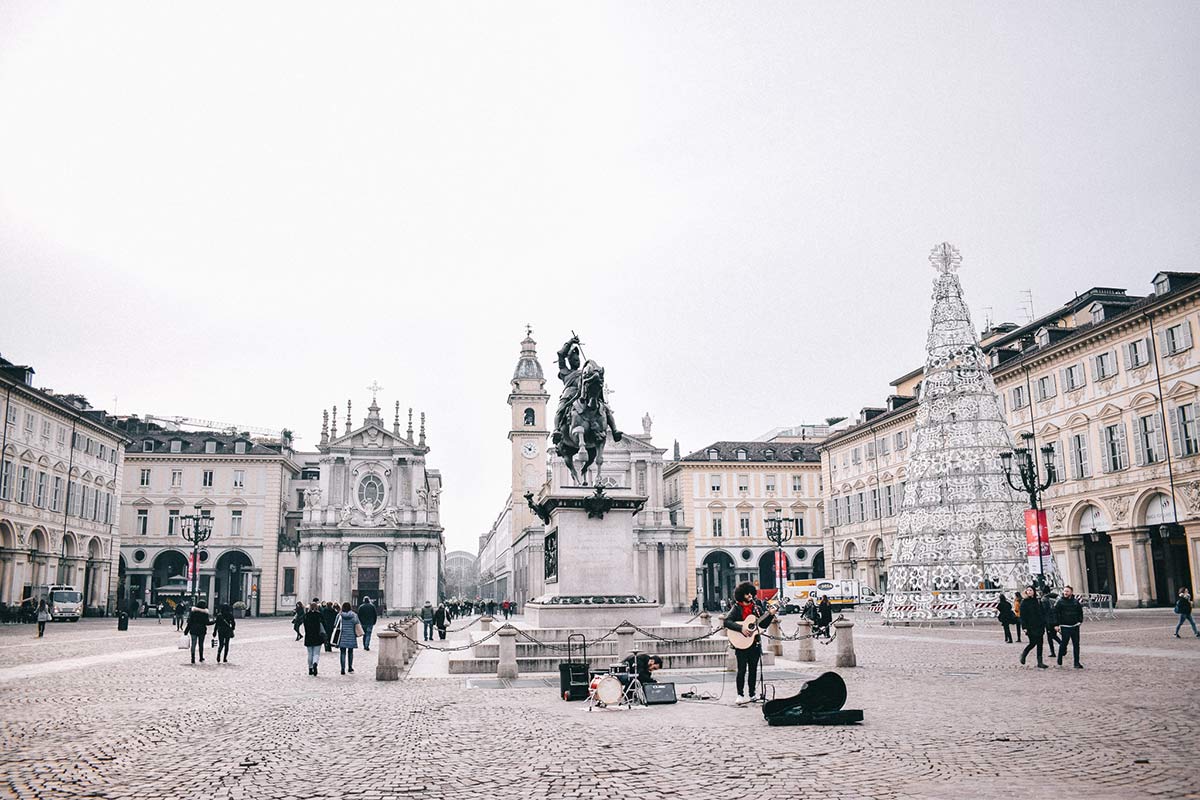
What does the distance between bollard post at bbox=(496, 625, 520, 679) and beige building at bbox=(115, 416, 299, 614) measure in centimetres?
6353

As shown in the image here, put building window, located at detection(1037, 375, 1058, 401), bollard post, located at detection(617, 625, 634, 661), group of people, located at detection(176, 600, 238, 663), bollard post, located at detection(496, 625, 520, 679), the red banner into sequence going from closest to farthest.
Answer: bollard post, located at detection(496, 625, 520, 679) < bollard post, located at detection(617, 625, 634, 661) < group of people, located at detection(176, 600, 238, 663) < the red banner < building window, located at detection(1037, 375, 1058, 401)

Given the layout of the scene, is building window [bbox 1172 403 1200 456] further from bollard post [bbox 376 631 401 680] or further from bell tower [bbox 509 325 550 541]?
bell tower [bbox 509 325 550 541]

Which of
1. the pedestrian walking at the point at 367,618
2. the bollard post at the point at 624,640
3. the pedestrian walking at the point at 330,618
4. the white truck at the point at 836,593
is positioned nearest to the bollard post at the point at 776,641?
the bollard post at the point at 624,640

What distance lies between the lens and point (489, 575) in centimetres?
15112

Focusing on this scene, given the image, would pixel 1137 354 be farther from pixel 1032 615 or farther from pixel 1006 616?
pixel 1032 615

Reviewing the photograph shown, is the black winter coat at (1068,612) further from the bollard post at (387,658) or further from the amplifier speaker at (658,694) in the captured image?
the bollard post at (387,658)

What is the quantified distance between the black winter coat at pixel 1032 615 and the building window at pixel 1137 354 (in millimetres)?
27510

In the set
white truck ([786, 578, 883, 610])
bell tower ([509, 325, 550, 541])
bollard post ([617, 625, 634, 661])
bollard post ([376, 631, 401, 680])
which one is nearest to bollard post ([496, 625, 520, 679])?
bollard post ([617, 625, 634, 661])

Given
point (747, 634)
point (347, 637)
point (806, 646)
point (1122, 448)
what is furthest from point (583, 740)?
point (1122, 448)

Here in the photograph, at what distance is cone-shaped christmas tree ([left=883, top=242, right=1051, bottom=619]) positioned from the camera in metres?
35.4

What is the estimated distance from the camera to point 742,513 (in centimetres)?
8325

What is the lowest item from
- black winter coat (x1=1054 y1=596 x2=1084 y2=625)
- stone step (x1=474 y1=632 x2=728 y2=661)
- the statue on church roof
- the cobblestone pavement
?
the cobblestone pavement

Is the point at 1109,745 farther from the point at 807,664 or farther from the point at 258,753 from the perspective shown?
the point at 807,664

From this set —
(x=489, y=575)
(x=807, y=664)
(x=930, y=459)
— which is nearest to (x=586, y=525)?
(x=807, y=664)
